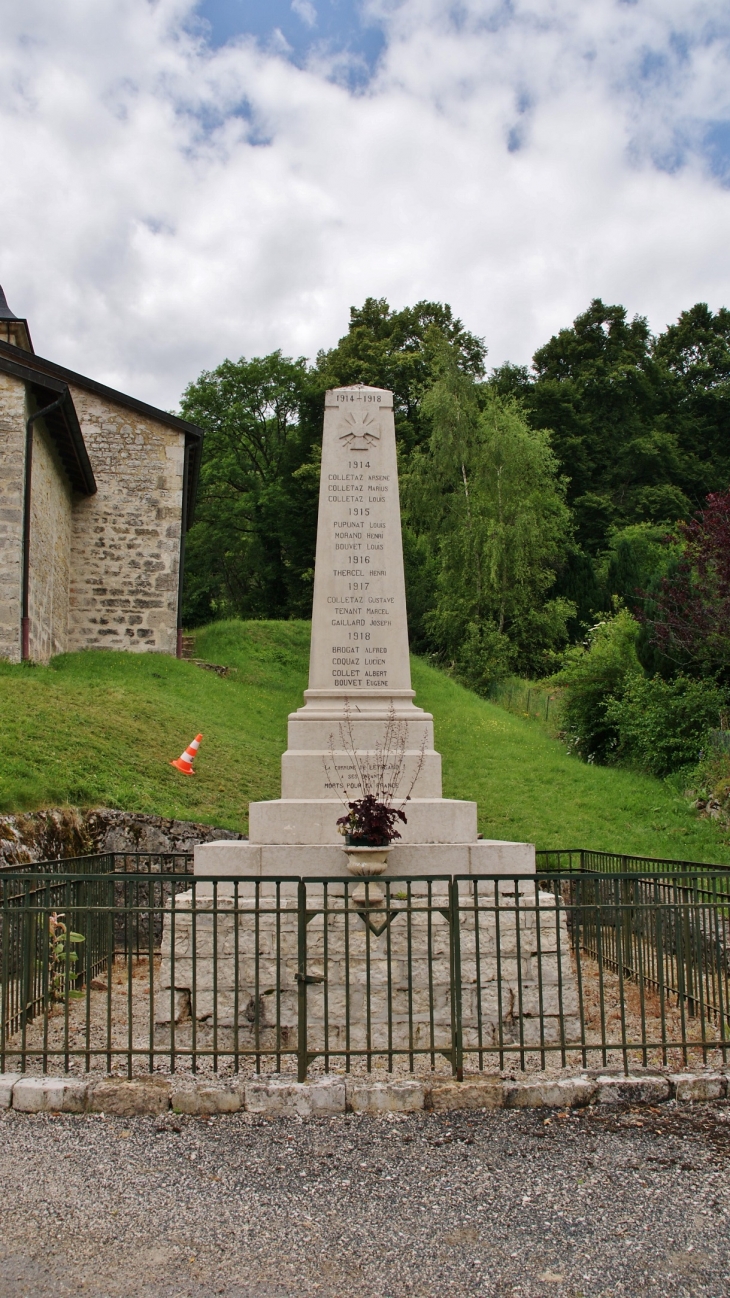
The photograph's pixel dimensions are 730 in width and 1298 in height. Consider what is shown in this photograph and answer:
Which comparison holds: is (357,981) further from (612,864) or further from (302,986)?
(612,864)

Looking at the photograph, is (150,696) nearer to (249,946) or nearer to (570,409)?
(249,946)

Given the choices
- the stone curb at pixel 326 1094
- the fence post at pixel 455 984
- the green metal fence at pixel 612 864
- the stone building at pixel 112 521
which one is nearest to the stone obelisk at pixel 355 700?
the fence post at pixel 455 984

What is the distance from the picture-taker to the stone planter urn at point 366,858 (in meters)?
6.07

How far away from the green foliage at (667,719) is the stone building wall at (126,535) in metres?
10.0

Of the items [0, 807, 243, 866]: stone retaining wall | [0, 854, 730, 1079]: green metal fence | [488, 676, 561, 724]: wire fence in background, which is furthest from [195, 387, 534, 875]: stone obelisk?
[488, 676, 561, 724]: wire fence in background

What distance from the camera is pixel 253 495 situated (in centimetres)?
3772

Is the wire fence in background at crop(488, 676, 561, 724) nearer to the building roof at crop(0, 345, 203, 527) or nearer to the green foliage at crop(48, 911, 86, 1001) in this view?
the building roof at crop(0, 345, 203, 527)

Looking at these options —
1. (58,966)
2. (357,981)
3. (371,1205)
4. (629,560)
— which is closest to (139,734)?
(58,966)

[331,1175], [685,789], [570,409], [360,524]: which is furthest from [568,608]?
[331,1175]

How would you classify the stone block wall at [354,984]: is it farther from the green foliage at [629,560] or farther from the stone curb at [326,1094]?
the green foliage at [629,560]

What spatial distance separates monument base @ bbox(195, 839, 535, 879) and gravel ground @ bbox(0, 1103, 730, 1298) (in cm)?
229

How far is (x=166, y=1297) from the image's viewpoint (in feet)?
9.41

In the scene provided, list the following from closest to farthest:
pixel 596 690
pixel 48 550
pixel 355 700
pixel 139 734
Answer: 1. pixel 355 700
2. pixel 139 734
3. pixel 48 550
4. pixel 596 690

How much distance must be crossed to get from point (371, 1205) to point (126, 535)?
18.9 meters
